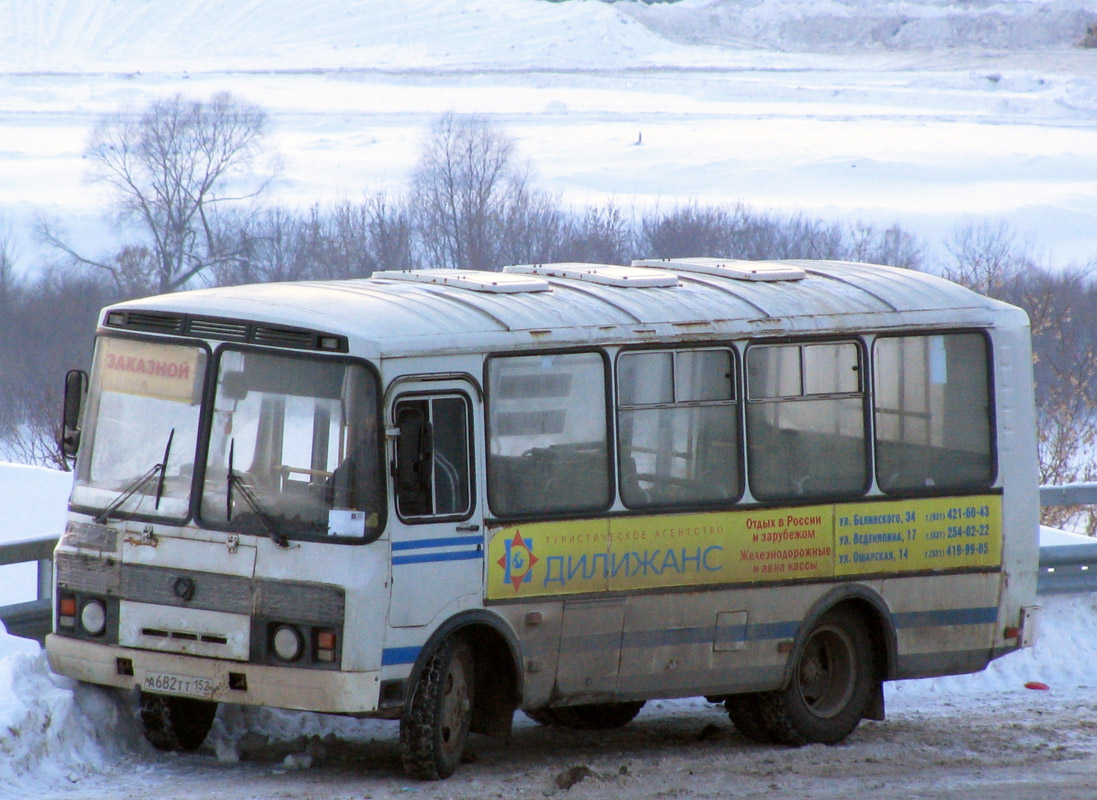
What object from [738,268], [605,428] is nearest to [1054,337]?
[738,268]

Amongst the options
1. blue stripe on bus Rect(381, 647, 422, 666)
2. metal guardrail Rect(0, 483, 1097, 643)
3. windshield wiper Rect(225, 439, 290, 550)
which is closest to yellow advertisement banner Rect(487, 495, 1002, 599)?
blue stripe on bus Rect(381, 647, 422, 666)

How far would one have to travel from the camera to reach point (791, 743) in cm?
918

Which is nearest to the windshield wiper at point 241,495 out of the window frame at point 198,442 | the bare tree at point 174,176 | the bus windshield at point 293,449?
the bus windshield at point 293,449

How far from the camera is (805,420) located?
9.02 meters

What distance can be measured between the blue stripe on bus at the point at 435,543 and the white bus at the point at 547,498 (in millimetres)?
13

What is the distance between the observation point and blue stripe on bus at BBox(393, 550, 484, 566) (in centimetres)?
760

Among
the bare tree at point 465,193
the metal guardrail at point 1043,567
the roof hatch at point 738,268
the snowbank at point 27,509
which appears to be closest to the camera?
the metal guardrail at point 1043,567

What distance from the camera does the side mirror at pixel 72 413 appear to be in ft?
27.0

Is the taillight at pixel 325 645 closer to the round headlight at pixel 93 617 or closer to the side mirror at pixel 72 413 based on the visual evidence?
the round headlight at pixel 93 617

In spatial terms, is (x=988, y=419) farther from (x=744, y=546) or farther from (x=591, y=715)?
(x=591, y=715)

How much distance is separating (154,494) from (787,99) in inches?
3922

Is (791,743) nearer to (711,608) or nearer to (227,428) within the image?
(711,608)

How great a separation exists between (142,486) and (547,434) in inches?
77.9

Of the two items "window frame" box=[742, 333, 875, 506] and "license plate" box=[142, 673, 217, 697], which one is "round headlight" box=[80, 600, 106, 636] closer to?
"license plate" box=[142, 673, 217, 697]
